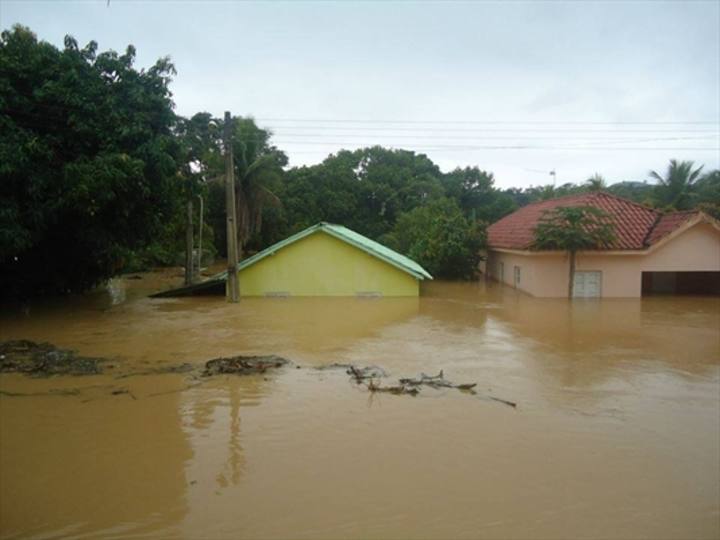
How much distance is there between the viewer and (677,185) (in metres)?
31.3

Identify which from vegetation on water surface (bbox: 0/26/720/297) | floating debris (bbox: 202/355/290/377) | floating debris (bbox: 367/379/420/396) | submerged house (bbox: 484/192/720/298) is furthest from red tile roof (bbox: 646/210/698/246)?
floating debris (bbox: 202/355/290/377)

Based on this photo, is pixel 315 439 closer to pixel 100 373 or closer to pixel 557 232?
pixel 100 373

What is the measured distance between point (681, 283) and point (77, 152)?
2452 centimetres

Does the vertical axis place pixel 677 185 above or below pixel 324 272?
above

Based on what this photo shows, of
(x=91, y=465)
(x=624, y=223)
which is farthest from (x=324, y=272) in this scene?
(x=91, y=465)

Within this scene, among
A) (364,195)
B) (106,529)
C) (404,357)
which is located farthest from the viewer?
(364,195)

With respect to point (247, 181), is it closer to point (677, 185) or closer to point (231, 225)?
point (231, 225)

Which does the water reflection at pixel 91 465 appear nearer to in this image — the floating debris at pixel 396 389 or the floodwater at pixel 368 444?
the floodwater at pixel 368 444

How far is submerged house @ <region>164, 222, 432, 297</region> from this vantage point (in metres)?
22.2

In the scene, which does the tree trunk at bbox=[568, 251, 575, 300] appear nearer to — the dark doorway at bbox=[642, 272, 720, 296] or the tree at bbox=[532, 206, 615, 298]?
the tree at bbox=[532, 206, 615, 298]

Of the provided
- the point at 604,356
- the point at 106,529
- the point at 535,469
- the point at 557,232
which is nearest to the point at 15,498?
the point at 106,529

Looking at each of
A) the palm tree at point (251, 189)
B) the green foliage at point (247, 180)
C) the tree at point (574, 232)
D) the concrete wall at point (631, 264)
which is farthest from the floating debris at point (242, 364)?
the palm tree at point (251, 189)

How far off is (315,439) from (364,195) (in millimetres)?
36322

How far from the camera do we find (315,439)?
7035 mm
